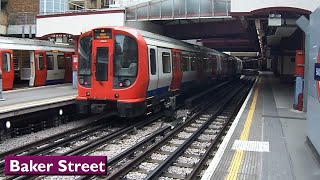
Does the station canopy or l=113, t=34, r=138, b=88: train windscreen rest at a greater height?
the station canopy

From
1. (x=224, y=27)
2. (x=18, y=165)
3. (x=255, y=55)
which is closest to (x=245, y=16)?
(x=224, y=27)

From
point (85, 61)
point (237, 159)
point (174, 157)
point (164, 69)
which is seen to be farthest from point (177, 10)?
point (237, 159)

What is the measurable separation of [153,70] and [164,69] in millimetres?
1152

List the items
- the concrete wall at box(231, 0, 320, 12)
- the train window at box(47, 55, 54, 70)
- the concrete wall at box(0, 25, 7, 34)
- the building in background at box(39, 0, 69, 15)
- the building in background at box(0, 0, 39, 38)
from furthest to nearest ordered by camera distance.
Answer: the building in background at box(39, 0, 69, 15) < the building in background at box(0, 0, 39, 38) < the concrete wall at box(0, 25, 7, 34) < the train window at box(47, 55, 54, 70) < the concrete wall at box(231, 0, 320, 12)

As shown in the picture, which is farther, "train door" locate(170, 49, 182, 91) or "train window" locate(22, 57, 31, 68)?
"train window" locate(22, 57, 31, 68)

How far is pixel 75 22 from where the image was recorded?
2484 cm

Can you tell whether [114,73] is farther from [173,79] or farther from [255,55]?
[255,55]

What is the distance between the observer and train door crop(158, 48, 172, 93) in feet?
43.9

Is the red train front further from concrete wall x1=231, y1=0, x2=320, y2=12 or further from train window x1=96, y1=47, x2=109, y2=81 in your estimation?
concrete wall x1=231, y1=0, x2=320, y2=12

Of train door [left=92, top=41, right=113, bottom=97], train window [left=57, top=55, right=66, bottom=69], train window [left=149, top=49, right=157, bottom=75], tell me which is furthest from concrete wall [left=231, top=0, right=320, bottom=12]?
train window [left=57, top=55, right=66, bottom=69]

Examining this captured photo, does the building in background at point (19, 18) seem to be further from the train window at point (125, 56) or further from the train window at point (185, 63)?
the train window at point (125, 56)

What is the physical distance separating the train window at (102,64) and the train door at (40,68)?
27.7ft

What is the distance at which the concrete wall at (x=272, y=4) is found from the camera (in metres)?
15.8

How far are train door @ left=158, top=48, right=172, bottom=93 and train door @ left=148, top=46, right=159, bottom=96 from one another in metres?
0.34
